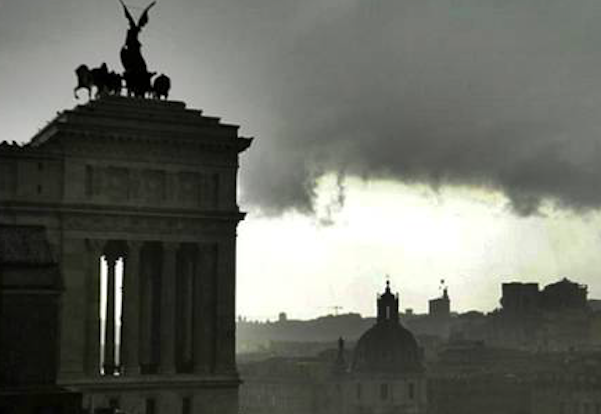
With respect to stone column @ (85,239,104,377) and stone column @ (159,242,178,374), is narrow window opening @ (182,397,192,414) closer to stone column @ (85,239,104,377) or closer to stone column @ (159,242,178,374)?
stone column @ (159,242,178,374)

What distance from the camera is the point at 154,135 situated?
60656 millimetres

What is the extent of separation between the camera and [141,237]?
5997cm

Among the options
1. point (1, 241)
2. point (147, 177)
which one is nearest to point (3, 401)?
point (1, 241)

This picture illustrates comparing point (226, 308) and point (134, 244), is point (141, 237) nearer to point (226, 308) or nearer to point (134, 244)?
point (134, 244)

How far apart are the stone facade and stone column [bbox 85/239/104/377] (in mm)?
53

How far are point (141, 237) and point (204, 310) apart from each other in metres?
4.96

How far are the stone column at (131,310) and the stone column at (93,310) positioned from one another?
1349mm

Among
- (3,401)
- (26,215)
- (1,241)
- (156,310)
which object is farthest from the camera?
(156,310)

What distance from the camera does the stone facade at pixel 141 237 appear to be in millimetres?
58094

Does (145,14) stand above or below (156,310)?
above

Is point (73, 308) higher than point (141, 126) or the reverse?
the reverse

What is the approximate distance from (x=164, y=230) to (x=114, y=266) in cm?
458

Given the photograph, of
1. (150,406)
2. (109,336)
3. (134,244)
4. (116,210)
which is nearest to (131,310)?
(109,336)

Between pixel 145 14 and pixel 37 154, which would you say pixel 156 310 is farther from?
pixel 145 14
